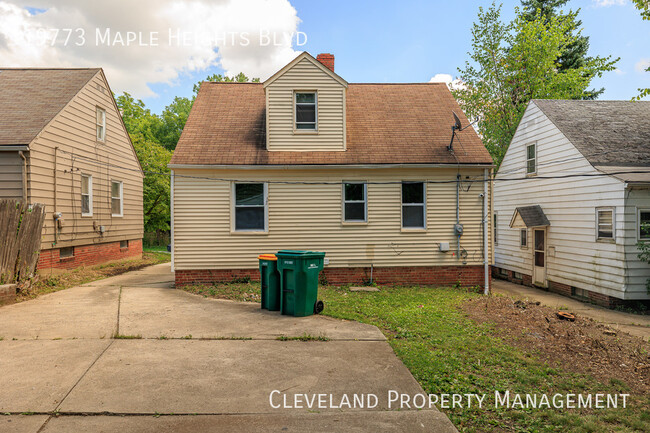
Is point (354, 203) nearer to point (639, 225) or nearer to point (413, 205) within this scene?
point (413, 205)

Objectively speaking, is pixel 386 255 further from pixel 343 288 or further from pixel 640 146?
pixel 640 146

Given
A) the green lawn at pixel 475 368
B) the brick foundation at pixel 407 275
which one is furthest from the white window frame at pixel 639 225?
the green lawn at pixel 475 368

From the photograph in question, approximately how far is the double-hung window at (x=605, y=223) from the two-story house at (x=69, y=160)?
16198 millimetres

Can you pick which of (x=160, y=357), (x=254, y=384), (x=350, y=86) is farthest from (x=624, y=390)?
(x=350, y=86)

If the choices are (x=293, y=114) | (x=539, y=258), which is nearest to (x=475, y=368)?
(x=293, y=114)

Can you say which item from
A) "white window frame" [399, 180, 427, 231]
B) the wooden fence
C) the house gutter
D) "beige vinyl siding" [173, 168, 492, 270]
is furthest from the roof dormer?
the wooden fence

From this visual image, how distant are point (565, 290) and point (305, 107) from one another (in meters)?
10.4

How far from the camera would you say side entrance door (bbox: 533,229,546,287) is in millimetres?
14773

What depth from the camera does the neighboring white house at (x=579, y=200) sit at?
1095 centimetres

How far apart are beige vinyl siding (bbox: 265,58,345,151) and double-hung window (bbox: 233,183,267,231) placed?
1488mm

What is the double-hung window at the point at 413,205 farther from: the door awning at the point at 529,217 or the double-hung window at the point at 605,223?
the door awning at the point at 529,217

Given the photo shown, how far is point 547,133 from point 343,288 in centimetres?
941

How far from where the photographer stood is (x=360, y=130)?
13.3 m

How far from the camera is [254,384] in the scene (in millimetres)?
4754
